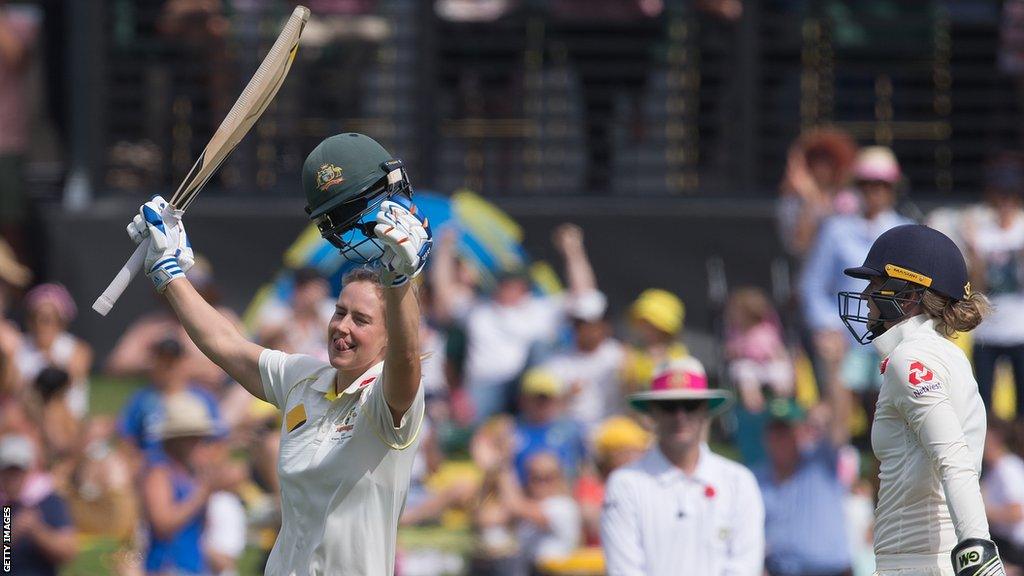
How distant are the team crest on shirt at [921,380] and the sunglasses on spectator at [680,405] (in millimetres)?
2361

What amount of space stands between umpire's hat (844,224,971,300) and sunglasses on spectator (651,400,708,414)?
85.0 inches

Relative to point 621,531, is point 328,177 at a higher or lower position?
higher

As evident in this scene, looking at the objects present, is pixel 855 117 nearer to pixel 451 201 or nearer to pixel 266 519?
pixel 451 201

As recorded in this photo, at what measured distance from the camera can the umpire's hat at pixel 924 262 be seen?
4.64 m

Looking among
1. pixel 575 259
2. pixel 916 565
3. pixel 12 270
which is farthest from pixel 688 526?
pixel 12 270

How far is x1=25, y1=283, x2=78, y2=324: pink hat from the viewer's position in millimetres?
11312

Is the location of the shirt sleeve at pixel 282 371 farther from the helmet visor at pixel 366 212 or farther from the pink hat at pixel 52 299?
the pink hat at pixel 52 299

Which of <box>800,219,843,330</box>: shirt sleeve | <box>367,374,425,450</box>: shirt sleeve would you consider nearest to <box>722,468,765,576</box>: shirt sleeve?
<box>367,374,425,450</box>: shirt sleeve

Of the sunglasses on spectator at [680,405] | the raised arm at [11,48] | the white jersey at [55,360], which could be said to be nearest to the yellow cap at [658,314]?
the white jersey at [55,360]

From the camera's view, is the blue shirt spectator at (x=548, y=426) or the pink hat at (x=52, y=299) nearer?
the blue shirt spectator at (x=548, y=426)

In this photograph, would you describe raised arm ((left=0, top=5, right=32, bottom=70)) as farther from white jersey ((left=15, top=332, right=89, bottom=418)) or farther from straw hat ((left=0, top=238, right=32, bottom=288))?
white jersey ((left=15, top=332, right=89, bottom=418))

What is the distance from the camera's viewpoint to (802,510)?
8852 mm

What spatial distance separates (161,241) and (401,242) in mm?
1100

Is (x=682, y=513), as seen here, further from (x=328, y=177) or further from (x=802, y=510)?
(x=328, y=177)
